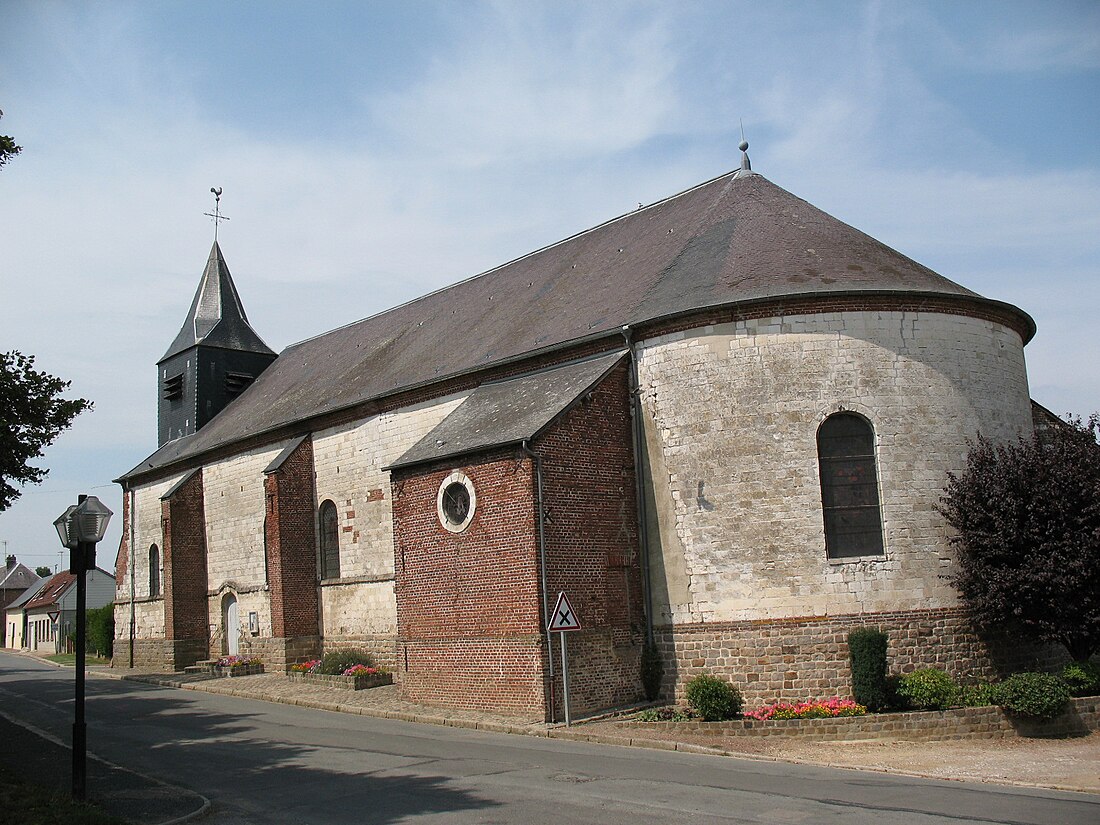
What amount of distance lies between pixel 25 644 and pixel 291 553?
175ft

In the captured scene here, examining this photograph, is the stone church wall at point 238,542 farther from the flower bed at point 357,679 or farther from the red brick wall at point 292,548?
the flower bed at point 357,679

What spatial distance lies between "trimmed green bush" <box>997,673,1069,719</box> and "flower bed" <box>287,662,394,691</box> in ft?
38.9

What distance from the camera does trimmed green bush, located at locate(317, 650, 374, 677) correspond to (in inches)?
854

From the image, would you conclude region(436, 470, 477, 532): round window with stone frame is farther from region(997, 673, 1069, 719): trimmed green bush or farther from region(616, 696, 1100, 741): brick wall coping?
region(997, 673, 1069, 719): trimmed green bush

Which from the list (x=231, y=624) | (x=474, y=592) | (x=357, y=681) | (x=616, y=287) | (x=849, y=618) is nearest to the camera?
(x=849, y=618)

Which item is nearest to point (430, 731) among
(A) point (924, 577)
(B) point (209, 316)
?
(A) point (924, 577)

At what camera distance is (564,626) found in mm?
15281

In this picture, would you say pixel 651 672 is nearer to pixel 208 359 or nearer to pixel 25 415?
pixel 25 415

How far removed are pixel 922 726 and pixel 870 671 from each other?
1.25m

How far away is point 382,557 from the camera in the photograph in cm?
2212

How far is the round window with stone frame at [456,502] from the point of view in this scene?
17125 mm

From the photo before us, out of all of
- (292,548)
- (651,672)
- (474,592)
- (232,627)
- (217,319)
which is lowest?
(651,672)

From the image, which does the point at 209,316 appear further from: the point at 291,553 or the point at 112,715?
the point at 112,715

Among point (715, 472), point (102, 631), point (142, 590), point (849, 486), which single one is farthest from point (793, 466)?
point (102, 631)
